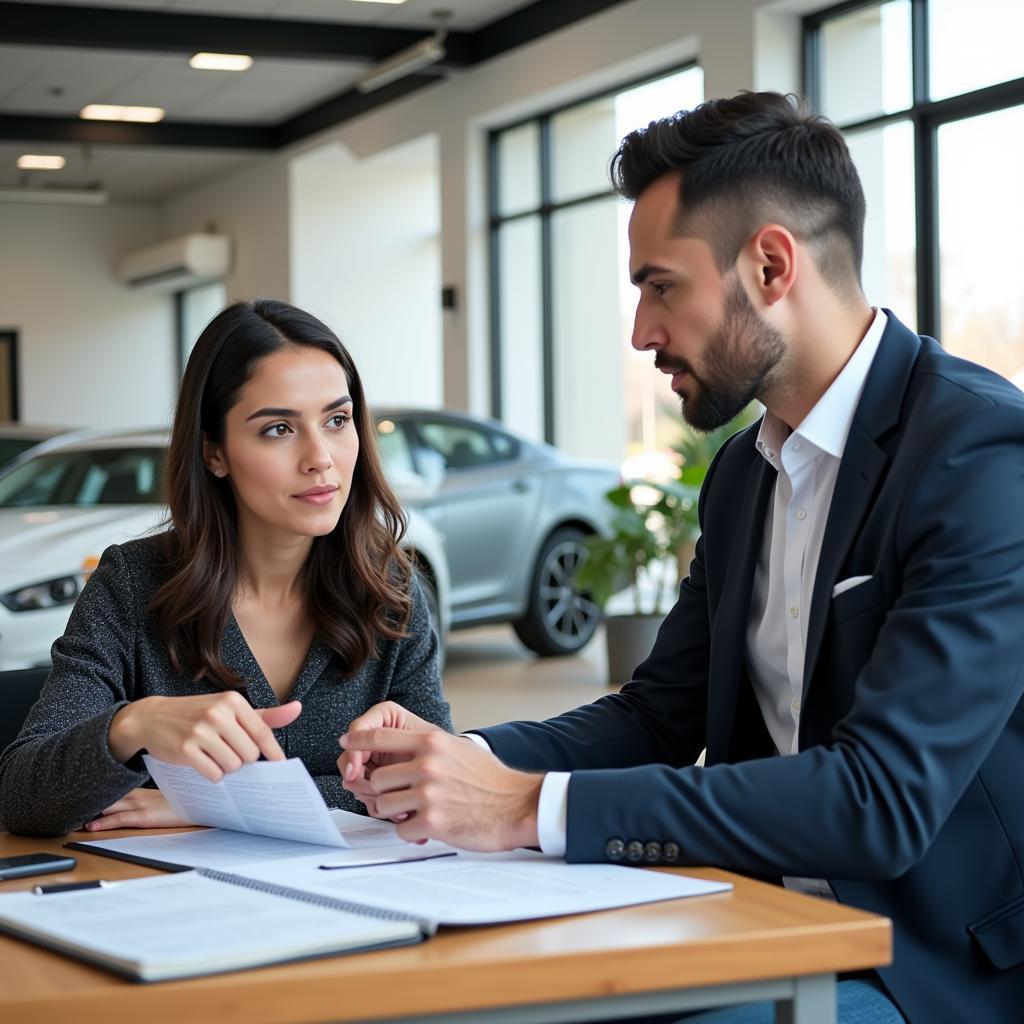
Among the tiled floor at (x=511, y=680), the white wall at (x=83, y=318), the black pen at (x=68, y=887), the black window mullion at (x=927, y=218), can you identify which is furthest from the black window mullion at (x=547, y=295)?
the black pen at (x=68, y=887)

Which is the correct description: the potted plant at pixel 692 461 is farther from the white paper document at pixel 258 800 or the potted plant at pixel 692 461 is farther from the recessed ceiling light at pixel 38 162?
the recessed ceiling light at pixel 38 162

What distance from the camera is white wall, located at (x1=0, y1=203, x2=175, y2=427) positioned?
53.6ft

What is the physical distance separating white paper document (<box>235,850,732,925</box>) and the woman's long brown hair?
0.73m

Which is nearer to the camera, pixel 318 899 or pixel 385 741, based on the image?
pixel 318 899

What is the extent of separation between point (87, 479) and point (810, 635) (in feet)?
16.6

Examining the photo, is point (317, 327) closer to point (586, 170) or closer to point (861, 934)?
point (861, 934)

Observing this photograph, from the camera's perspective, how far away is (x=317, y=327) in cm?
236

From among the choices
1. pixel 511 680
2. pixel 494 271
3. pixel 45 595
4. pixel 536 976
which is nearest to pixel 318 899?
pixel 536 976

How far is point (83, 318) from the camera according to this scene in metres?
16.7

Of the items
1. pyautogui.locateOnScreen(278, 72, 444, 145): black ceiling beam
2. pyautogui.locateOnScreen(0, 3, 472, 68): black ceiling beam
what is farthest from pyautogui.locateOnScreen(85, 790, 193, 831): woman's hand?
pyautogui.locateOnScreen(278, 72, 444, 145): black ceiling beam

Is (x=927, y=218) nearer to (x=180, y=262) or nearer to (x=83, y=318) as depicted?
(x=180, y=262)

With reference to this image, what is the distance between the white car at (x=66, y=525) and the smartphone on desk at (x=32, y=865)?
3.15 meters

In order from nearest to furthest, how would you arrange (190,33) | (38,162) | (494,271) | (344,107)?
1. (190,33)
2. (494,271)
3. (344,107)
4. (38,162)

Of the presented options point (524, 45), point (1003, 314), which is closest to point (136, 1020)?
point (1003, 314)
